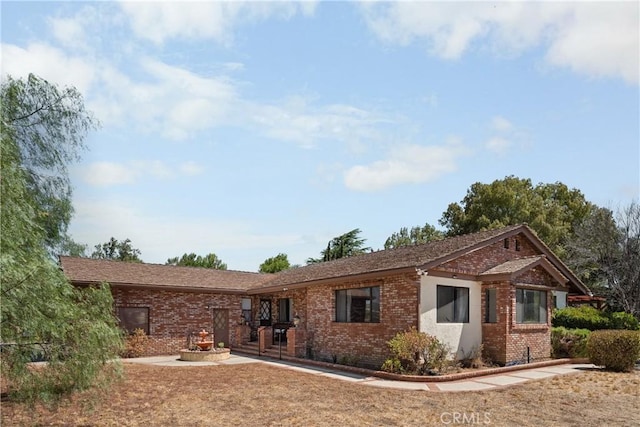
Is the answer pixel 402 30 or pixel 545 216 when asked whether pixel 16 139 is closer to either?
pixel 402 30

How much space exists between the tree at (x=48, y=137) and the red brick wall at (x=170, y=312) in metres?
10.1

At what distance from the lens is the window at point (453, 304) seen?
629 inches

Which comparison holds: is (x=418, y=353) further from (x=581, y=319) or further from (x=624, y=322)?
(x=624, y=322)

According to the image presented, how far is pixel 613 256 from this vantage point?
1031 inches

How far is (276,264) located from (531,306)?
34366 millimetres

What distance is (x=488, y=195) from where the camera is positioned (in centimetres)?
4012

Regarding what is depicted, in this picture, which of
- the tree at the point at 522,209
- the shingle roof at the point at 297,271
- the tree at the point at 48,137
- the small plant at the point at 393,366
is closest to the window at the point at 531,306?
the shingle roof at the point at 297,271

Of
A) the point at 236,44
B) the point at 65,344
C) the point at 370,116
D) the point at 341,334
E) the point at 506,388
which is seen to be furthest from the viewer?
the point at 341,334

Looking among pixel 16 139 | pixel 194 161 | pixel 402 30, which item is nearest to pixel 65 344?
pixel 16 139

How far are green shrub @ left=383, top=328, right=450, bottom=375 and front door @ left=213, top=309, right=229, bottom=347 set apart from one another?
427 inches

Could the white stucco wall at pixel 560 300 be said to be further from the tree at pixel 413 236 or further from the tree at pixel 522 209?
the tree at pixel 413 236

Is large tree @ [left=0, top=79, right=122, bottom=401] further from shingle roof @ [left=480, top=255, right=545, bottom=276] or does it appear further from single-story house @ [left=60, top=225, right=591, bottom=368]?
shingle roof @ [left=480, top=255, right=545, bottom=276]

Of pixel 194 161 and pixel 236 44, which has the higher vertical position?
pixel 236 44

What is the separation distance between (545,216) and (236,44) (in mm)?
33429
